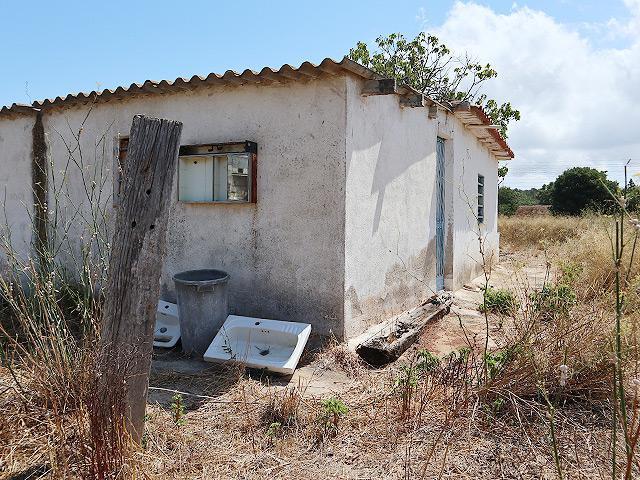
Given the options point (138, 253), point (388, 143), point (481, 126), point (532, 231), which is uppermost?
point (481, 126)

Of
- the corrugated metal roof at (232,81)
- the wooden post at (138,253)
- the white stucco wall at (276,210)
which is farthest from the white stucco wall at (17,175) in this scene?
the wooden post at (138,253)

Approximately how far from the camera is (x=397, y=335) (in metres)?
5.44

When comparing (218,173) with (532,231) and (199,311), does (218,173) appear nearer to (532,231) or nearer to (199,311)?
(199,311)

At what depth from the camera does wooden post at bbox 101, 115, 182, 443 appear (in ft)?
9.23

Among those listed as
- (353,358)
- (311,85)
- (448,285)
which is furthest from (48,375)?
(448,285)

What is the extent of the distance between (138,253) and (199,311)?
98.8 inches

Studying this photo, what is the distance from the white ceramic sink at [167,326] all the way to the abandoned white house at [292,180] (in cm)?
50

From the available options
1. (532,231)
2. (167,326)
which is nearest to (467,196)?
(167,326)

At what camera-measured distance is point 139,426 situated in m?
2.96

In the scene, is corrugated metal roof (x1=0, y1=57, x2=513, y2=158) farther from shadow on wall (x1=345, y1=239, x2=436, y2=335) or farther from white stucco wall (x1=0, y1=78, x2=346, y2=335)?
shadow on wall (x1=345, y1=239, x2=436, y2=335)

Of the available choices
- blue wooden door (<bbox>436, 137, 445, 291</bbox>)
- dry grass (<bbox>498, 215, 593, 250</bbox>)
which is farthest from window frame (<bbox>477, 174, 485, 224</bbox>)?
dry grass (<bbox>498, 215, 593, 250</bbox>)

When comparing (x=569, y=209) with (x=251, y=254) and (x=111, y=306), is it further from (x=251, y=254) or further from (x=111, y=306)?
(x=111, y=306)

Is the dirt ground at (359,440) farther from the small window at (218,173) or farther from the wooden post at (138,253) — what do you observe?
the small window at (218,173)

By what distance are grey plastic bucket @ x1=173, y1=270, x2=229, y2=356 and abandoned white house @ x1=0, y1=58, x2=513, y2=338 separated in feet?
2.23
